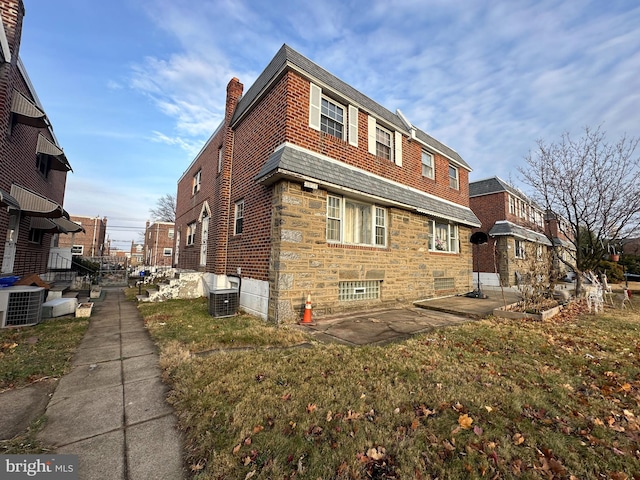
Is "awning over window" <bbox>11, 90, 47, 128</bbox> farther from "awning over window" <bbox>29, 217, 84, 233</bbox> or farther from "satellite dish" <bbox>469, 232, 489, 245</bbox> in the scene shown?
"satellite dish" <bbox>469, 232, 489, 245</bbox>

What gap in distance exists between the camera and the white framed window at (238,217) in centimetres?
994

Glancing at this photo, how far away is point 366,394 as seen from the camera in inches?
134

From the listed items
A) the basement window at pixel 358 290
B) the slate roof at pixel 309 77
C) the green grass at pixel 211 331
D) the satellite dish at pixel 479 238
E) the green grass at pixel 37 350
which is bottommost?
the green grass at pixel 37 350

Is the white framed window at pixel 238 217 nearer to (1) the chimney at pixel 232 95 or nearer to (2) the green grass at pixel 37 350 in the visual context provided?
(1) the chimney at pixel 232 95

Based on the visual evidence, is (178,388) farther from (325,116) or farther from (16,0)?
(16,0)

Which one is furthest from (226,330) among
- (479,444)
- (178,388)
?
(479,444)

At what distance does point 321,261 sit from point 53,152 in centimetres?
1371

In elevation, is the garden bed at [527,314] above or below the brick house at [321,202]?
below

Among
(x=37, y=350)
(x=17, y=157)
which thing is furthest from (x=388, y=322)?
(x=17, y=157)

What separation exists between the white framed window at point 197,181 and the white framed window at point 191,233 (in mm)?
2104

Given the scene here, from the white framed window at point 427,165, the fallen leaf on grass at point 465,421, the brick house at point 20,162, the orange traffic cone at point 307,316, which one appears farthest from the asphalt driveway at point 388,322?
the brick house at point 20,162

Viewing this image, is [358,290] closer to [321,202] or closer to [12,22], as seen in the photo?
[321,202]

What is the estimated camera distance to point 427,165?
41.9 feet

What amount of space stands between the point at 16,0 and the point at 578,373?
55.6 feet
